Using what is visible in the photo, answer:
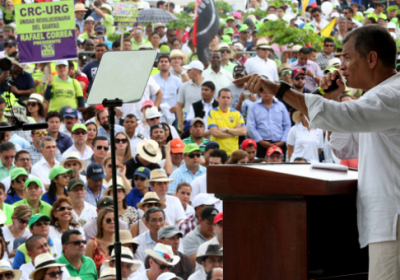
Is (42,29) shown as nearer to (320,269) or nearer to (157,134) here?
(157,134)

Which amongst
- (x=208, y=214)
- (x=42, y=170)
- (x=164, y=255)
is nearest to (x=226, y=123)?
(x=208, y=214)

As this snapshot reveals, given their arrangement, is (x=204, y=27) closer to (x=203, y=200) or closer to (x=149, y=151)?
(x=149, y=151)

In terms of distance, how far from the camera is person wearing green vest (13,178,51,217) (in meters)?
6.41

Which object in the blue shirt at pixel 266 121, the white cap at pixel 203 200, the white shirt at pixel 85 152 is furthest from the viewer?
the blue shirt at pixel 266 121

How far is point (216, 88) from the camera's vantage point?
32.0ft

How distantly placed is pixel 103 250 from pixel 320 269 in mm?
4233

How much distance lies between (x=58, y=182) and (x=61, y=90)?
2.56 m

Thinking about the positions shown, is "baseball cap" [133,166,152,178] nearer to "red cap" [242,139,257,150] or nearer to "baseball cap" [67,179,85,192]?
"baseball cap" [67,179,85,192]

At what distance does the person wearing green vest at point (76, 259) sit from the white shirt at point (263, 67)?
561 centimetres

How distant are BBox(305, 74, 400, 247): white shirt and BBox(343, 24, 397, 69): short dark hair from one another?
136 millimetres

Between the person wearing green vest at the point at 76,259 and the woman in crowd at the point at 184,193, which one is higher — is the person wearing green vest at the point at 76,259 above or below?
below

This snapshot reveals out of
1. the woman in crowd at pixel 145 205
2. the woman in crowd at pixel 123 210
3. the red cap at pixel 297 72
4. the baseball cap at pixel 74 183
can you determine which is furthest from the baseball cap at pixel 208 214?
the red cap at pixel 297 72

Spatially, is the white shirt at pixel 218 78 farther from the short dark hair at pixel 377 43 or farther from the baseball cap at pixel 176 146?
the short dark hair at pixel 377 43

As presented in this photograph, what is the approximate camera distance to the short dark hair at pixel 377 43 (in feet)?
6.97
